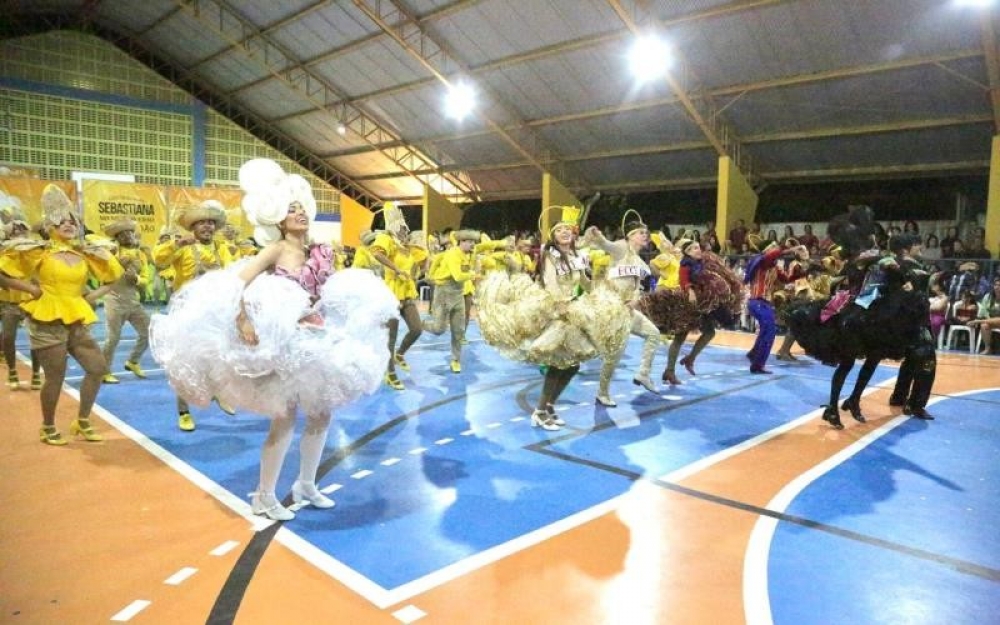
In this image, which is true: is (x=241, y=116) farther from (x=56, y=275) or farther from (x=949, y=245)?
(x=56, y=275)

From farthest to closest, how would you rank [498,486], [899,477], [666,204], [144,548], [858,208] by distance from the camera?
1. [666,204]
2. [858,208]
3. [899,477]
4. [498,486]
5. [144,548]

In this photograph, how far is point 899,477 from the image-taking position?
4.50 meters

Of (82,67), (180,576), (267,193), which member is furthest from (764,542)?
(82,67)

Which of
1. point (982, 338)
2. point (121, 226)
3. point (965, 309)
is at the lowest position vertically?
point (982, 338)

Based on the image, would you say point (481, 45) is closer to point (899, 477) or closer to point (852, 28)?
point (852, 28)

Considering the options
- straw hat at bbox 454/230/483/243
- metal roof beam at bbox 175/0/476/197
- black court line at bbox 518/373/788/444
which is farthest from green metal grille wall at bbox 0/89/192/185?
black court line at bbox 518/373/788/444

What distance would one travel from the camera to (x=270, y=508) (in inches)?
142

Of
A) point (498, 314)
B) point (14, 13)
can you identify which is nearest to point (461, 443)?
point (498, 314)

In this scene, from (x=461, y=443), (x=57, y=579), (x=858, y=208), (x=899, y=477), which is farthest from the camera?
(x=858, y=208)

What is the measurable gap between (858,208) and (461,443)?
3.99 meters

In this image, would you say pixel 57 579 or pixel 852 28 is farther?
pixel 852 28

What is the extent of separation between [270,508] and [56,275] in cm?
256

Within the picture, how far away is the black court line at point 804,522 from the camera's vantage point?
316cm

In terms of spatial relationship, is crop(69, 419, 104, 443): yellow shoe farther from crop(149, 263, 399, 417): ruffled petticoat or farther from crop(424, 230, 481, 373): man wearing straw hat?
crop(424, 230, 481, 373): man wearing straw hat
